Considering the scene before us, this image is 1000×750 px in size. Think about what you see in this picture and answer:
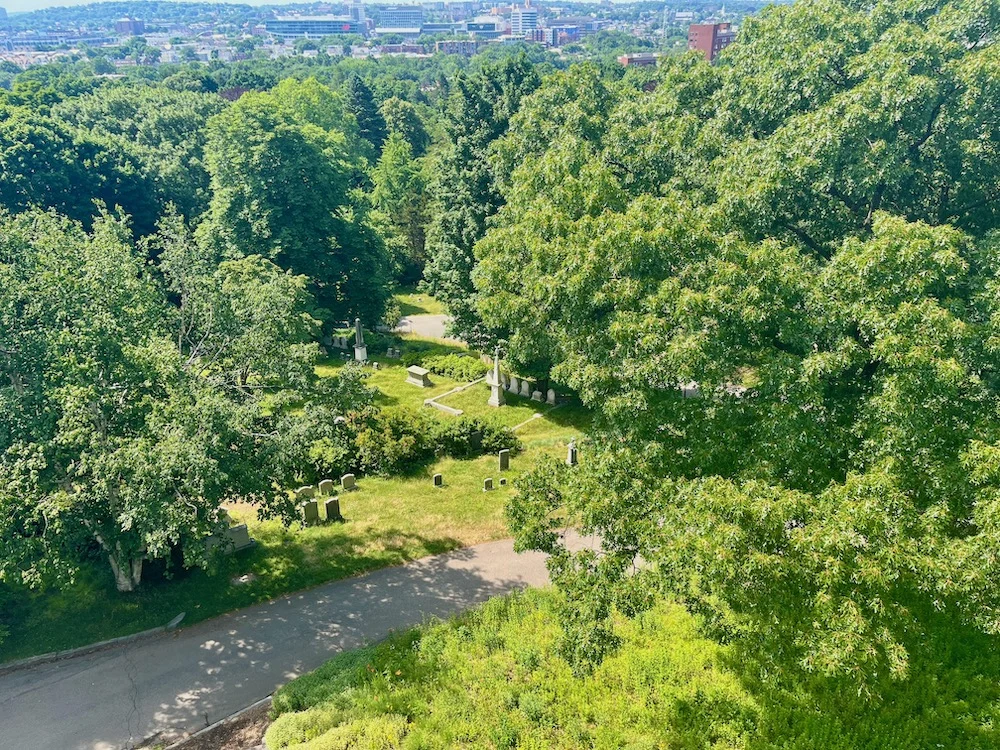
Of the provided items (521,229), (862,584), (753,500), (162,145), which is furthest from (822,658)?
(162,145)

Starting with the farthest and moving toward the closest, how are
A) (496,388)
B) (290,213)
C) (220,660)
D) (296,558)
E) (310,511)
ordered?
(290,213), (496,388), (310,511), (296,558), (220,660)

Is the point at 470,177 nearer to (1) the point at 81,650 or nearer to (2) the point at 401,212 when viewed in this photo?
(2) the point at 401,212

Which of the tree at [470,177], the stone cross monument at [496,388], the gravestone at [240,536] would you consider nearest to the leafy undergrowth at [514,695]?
the gravestone at [240,536]

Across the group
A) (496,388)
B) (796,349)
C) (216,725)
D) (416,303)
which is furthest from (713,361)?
(416,303)

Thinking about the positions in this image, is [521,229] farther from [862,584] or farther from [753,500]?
[862,584]

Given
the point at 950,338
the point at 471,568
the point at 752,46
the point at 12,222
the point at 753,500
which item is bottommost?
the point at 471,568

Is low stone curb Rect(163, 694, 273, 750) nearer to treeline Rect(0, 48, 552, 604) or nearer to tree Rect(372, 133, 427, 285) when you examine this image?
treeline Rect(0, 48, 552, 604)

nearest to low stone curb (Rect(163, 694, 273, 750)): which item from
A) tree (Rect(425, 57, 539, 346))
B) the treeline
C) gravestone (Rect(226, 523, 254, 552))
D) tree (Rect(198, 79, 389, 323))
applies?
the treeline
